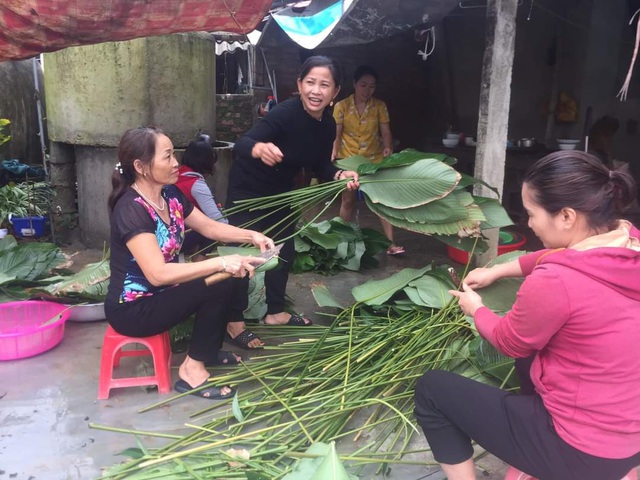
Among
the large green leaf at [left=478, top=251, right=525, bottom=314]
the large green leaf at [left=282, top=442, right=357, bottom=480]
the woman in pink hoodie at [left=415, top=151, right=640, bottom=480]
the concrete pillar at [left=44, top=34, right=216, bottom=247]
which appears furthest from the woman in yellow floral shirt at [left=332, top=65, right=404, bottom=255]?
the woman in pink hoodie at [left=415, top=151, right=640, bottom=480]

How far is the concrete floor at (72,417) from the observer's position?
2.02 meters

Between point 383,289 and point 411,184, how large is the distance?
63 centimetres

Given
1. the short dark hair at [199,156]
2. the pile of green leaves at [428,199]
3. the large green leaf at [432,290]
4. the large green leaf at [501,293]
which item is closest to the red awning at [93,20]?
the short dark hair at [199,156]

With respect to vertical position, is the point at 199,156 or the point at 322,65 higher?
the point at 322,65

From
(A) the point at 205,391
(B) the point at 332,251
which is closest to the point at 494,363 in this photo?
(A) the point at 205,391

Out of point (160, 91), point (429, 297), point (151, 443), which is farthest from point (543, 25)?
point (151, 443)

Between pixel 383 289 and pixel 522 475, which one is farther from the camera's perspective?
pixel 383 289

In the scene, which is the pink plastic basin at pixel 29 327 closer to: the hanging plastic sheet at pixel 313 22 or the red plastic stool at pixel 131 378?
the red plastic stool at pixel 131 378

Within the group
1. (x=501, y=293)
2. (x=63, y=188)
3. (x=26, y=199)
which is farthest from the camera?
(x=26, y=199)

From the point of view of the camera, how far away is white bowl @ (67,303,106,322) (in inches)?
128

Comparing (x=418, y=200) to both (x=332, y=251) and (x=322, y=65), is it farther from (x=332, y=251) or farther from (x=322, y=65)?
(x=332, y=251)

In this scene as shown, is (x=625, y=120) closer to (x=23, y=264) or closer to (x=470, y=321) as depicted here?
(x=470, y=321)

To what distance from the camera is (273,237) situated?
10.0 feet

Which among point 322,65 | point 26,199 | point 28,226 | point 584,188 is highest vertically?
point 322,65
